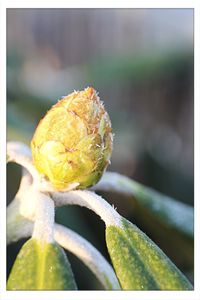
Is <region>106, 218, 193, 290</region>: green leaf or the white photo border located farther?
the white photo border

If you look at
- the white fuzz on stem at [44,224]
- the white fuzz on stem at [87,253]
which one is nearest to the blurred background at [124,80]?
the white fuzz on stem at [87,253]

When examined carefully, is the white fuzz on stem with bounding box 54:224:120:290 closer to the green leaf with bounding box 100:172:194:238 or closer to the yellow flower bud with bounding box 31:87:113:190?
the yellow flower bud with bounding box 31:87:113:190

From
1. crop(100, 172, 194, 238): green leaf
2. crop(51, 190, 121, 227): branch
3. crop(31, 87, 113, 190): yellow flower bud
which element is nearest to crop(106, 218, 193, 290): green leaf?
crop(51, 190, 121, 227): branch

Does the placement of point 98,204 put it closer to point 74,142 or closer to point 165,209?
point 74,142

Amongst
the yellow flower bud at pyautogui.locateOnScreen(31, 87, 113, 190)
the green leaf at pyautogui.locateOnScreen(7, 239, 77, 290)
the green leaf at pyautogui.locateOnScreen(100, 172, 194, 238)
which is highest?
the yellow flower bud at pyautogui.locateOnScreen(31, 87, 113, 190)

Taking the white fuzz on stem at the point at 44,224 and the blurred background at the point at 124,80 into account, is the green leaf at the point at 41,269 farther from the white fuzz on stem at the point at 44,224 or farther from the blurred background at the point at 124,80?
the blurred background at the point at 124,80
